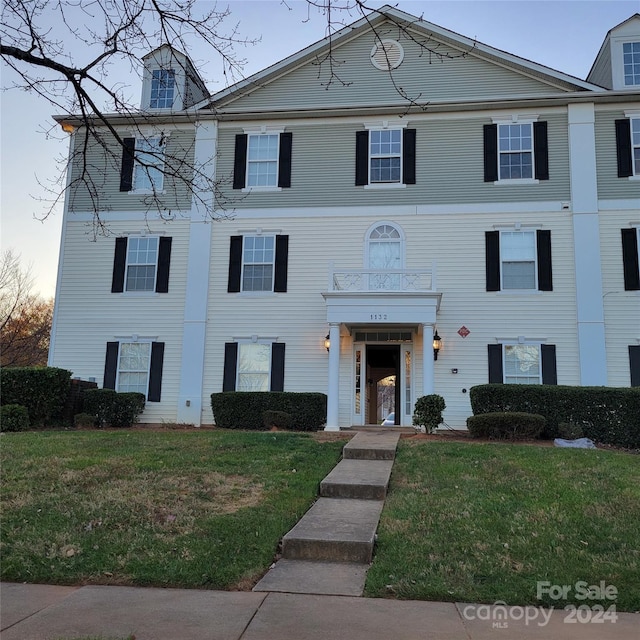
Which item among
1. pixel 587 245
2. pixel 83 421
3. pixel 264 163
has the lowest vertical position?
pixel 83 421

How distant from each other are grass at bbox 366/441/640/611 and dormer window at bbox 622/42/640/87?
11.9 meters

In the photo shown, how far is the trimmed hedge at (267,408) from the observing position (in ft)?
49.9

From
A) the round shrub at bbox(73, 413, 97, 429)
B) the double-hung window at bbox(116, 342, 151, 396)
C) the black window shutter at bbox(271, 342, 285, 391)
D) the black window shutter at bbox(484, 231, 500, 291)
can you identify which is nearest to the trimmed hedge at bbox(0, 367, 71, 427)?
the round shrub at bbox(73, 413, 97, 429)

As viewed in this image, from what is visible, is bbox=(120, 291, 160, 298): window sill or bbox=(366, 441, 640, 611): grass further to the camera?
bbox=(120, 291, 160, 298): window sill

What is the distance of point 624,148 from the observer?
1583 cm

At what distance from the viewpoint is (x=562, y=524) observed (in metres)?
5.96

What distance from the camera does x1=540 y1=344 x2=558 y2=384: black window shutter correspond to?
15.3 m

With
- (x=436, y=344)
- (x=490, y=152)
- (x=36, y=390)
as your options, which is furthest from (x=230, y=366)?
(x=490, y=152)

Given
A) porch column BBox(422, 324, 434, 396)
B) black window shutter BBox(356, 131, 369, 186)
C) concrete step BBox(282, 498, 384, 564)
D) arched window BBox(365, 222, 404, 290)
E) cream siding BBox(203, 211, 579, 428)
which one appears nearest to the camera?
concrete step BBox(282, 498, 384, 564)

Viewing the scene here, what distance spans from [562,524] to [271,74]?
49.2 feet

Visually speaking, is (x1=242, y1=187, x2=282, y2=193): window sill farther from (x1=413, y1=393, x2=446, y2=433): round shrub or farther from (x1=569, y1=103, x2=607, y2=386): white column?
(x1=569, y1=103, x2=607, y2=386): white column

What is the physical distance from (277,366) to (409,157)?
22.1 ft

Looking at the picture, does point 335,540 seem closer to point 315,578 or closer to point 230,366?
point 315,578

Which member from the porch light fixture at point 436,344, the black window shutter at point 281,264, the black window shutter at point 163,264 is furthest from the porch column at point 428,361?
the black window shutter at point 163,264
